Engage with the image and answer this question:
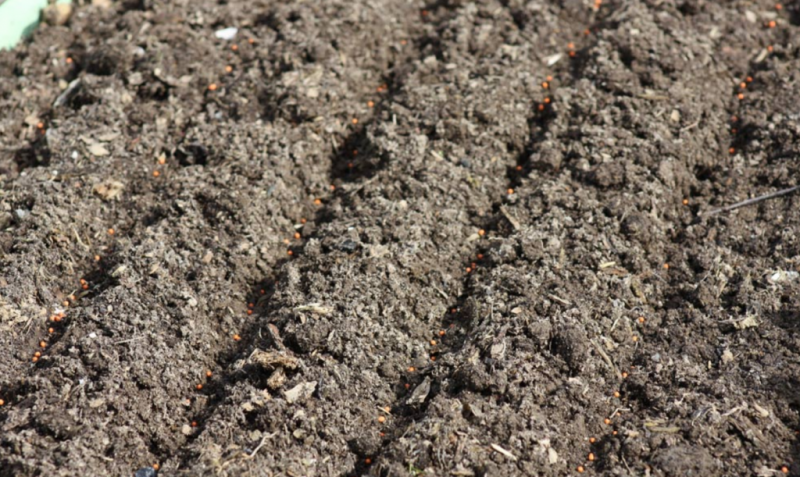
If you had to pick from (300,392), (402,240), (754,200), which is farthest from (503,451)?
(754,200)

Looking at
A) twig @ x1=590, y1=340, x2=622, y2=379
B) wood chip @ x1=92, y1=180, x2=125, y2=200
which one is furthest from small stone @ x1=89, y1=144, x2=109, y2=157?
twig @ x1=590, y1=340, x2=622, y2=379

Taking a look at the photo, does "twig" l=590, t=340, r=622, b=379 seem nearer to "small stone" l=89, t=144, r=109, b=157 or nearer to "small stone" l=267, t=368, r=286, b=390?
"small stone" l=267, t=368, r=286, b=390

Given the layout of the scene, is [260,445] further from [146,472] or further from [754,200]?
[754,200]

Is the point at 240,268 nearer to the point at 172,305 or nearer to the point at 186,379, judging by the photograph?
the point at 172,305

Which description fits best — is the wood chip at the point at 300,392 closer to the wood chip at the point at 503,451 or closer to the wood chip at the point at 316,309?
the wood chip at the point at 316,309

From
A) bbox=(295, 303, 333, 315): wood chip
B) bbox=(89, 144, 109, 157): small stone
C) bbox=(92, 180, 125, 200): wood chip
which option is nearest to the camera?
bbox=(295, 303, 333, 315): wood chip

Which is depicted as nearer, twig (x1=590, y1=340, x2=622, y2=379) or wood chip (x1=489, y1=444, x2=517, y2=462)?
wood chip (x1=489, y1=444, x2=517, y2=462)

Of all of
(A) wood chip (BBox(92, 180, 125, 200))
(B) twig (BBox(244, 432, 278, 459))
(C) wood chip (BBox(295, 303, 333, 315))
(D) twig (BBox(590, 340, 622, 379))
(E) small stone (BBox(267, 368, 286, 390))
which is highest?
(A) wood chip (BBox(92, 180, 125, 200))

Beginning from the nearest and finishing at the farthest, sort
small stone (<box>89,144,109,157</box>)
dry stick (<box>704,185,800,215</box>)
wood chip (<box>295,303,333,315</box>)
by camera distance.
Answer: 1. wood chip (<box>295,303,333,315</box>)
2. dry stick (<box>704,185,800,215</box>)
3. small stone (<box>89,144,109,157</box>)

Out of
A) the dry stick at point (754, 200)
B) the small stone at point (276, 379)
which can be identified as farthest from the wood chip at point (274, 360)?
the dry stick at point (754, 200)

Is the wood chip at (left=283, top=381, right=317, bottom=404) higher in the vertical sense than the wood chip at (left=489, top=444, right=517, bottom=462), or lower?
higher
